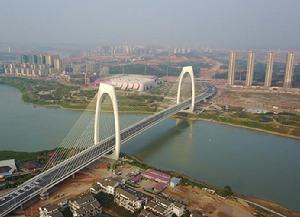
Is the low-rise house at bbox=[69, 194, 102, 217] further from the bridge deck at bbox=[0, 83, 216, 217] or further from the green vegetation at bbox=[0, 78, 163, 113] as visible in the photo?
the green vegetation at bbox=[0, 78, 163, 113]

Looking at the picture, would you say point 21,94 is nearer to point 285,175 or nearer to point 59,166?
point 59,166

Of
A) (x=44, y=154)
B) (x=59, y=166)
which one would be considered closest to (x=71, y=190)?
(x=59, y=166)

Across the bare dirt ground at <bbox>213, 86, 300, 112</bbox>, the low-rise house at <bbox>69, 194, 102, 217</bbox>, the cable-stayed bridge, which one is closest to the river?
the cable-stayed bridge

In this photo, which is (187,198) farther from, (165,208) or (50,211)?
(50,211)

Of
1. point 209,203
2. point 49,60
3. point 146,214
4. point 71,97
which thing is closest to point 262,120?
point 209,203

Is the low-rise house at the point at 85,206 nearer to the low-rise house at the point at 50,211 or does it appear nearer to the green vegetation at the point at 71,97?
the low-rise house at the point at 50,211

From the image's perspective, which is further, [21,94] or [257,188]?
[21,94]
